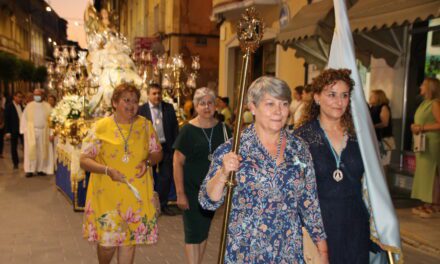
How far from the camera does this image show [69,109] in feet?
29.7

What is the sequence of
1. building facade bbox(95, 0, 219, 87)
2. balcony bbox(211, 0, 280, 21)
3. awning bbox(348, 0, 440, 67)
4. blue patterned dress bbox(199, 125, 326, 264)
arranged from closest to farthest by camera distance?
blue patterned dress bbox(199, 125, 326, 264) < awning bbox(348, 0, 440, 67) < balcony bbox(211, 0, 280, 21) < building facade bbox(95, 0, 219, 87)

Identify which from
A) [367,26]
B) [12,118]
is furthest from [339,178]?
[12,118]

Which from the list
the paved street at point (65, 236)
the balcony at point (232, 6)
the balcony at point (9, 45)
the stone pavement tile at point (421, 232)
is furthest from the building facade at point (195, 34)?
the balcony at point (9, 45)

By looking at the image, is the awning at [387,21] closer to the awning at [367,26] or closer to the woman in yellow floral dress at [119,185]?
the awning at [367,26]

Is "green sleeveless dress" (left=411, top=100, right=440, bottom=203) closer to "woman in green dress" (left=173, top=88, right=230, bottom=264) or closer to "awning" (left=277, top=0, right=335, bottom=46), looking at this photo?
"awning" (left=277, top=0, right=335, bottom=46)

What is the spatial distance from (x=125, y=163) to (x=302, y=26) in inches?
264

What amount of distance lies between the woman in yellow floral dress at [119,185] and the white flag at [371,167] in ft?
6.35

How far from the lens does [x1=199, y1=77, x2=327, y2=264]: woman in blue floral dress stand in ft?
9.12

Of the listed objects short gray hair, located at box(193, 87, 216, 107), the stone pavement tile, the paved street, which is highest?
short gray hair, located at box(193, 87, 216, 107)

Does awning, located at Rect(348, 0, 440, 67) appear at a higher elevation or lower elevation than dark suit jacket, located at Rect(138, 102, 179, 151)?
higher

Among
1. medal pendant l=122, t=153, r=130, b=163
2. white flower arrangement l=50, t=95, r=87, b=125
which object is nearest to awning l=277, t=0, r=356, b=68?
white flower arrangement l=50, t=95, r=87, b=125

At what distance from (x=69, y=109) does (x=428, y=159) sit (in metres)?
6.02

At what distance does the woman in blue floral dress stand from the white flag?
1.55 ft

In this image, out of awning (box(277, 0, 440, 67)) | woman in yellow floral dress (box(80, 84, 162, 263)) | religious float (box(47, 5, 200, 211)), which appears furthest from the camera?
religious float (box(47, 5, 200, 211))
